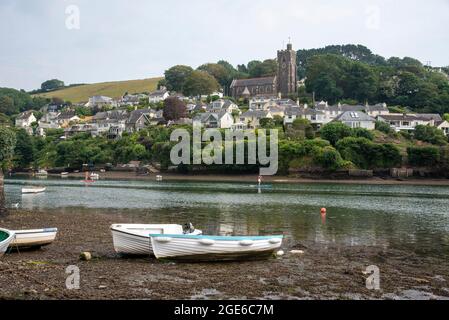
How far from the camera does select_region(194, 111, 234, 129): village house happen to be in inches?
5128

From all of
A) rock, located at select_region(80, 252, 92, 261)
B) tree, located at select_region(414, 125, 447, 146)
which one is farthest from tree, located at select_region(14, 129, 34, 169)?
rock, located at select_region(80, 252, 92, 261)

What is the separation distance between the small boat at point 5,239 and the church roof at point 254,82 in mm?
154298

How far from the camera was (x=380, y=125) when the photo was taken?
119 metres

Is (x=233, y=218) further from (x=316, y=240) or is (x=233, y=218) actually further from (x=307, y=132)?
(x=307, y=132)

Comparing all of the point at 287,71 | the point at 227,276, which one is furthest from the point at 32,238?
the point at 287,71

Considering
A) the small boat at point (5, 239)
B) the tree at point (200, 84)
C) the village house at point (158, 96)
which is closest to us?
the small boat at point (5, 239)

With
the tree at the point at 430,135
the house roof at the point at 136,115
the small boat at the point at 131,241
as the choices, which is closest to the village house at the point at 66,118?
the house roof at the point at 136,115

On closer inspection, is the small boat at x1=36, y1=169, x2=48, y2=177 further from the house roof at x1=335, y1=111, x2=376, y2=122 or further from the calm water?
the house roof at x1=335, y1=111, x2=376, y2=122

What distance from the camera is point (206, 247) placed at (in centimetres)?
2447

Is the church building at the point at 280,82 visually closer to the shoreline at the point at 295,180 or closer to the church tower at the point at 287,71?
the church tower at the point at 287,71

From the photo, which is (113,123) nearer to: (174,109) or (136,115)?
(136,115)

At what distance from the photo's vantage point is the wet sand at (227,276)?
62.1ft

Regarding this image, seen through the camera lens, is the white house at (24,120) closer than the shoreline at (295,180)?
No
